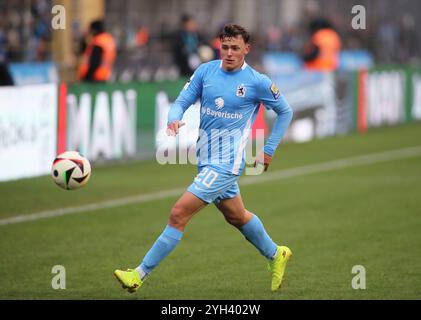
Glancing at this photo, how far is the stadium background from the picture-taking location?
909cm

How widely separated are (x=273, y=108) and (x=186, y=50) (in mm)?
12778

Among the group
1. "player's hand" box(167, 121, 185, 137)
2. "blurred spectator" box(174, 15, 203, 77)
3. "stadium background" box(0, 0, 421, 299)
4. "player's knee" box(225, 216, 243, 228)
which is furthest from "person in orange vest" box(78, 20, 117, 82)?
"player's hand" box(167, 121, 185, 137)

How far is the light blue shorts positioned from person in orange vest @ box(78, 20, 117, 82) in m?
10.2

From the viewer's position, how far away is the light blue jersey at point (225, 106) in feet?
27.0

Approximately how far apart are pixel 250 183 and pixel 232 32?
7.82m

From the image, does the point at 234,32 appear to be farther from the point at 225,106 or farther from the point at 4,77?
the point at 4,77

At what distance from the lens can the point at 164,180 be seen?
52.2ft

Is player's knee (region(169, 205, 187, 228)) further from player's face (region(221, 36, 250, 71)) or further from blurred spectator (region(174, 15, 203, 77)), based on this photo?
blurred spectator (region(174, 15, 203, 77))

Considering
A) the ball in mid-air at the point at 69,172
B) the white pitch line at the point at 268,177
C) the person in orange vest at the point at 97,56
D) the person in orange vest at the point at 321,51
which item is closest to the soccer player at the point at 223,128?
the ball in mid-air at the point at 69,172

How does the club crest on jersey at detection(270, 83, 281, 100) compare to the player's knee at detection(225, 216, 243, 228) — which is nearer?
the club crest on jersey at detection(270, 83, 281, 100)

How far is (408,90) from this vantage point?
26.6 m
